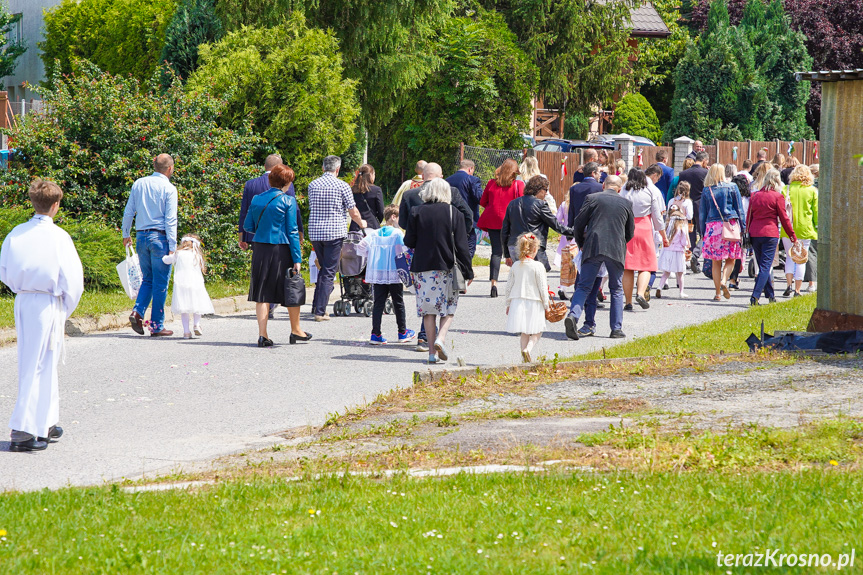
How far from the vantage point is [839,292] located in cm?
1109

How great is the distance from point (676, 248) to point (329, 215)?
5.68m

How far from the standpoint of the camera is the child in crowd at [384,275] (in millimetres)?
11734

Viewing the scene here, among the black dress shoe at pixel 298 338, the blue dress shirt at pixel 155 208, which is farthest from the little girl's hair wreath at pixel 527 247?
the blue dress shirt at pixel 155 208

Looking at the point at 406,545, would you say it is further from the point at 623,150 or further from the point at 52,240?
the point at 623,150

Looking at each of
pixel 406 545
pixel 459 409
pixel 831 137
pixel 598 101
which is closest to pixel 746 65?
pixel 598 101

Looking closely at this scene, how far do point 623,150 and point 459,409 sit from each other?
74.9ft

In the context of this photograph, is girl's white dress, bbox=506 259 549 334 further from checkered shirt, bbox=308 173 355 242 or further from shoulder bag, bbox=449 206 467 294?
checkered shirt, bbox=308 173 355 242

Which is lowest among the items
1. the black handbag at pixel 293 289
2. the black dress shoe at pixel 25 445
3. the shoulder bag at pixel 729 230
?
the black dress shoe at pixel 25 445

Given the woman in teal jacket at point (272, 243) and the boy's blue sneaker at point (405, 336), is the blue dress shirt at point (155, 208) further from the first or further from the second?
the boy's blue sneaker at point (405, 336)

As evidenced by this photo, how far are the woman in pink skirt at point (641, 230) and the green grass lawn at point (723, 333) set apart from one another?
1298 mm

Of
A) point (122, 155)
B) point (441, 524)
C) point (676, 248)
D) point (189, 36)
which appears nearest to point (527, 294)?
point (441, 524)

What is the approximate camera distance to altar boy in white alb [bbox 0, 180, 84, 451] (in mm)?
7098

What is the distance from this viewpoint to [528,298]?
10359 mm

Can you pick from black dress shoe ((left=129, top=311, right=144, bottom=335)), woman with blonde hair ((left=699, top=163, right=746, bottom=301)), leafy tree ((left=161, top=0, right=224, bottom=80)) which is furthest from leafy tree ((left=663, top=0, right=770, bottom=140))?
black dress shoe ((left=129, top=311, right=144, bottom=335))
